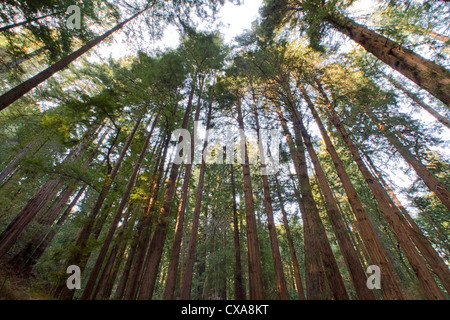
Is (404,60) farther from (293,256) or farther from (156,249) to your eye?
(293,256)

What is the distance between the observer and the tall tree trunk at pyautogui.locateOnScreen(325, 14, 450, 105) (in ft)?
11.0

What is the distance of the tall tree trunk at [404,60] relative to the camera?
11.0 feet

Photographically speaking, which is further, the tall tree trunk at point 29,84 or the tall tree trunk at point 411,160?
the tall tree trunk at point 411,160

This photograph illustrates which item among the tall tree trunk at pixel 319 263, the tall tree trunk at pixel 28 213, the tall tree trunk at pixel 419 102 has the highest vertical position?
the tall tree trunk at pixel 419 102

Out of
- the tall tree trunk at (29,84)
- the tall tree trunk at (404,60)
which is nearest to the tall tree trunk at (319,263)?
the tall tree trunk at (404,60)

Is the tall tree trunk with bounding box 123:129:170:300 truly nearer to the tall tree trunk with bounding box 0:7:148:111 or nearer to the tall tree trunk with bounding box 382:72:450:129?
the tall tree trunk with bounding box 0:7:148:111

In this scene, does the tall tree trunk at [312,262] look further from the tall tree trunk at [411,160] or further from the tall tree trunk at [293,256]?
the tall tree trunk at [411,160]

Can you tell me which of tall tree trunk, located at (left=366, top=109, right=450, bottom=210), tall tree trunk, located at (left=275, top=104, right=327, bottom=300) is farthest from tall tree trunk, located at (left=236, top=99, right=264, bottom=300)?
tall tree trunk, located at (left=366, top=109, right=450, bottom=210)

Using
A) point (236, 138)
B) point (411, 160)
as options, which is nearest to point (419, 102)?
point (411, 160)

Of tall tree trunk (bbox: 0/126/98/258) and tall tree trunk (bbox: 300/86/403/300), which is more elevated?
tall tree trunk (bbox: 0/126/98/258)

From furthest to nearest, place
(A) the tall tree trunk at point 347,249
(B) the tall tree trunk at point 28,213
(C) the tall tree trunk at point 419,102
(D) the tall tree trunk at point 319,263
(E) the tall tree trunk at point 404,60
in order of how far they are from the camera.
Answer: (C) the tall tree trunk at point 419,102 < (B) the tall tree trunk at point 28,213 < (D) the tall tree trunk at point 319,263 < (A) the tall tree trunk at point 347,249 < (E) the tall tree trunk at point 404,60

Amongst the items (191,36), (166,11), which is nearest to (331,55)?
(191,36)

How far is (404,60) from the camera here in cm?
396

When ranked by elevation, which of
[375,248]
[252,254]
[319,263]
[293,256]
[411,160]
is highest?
[411,160]
